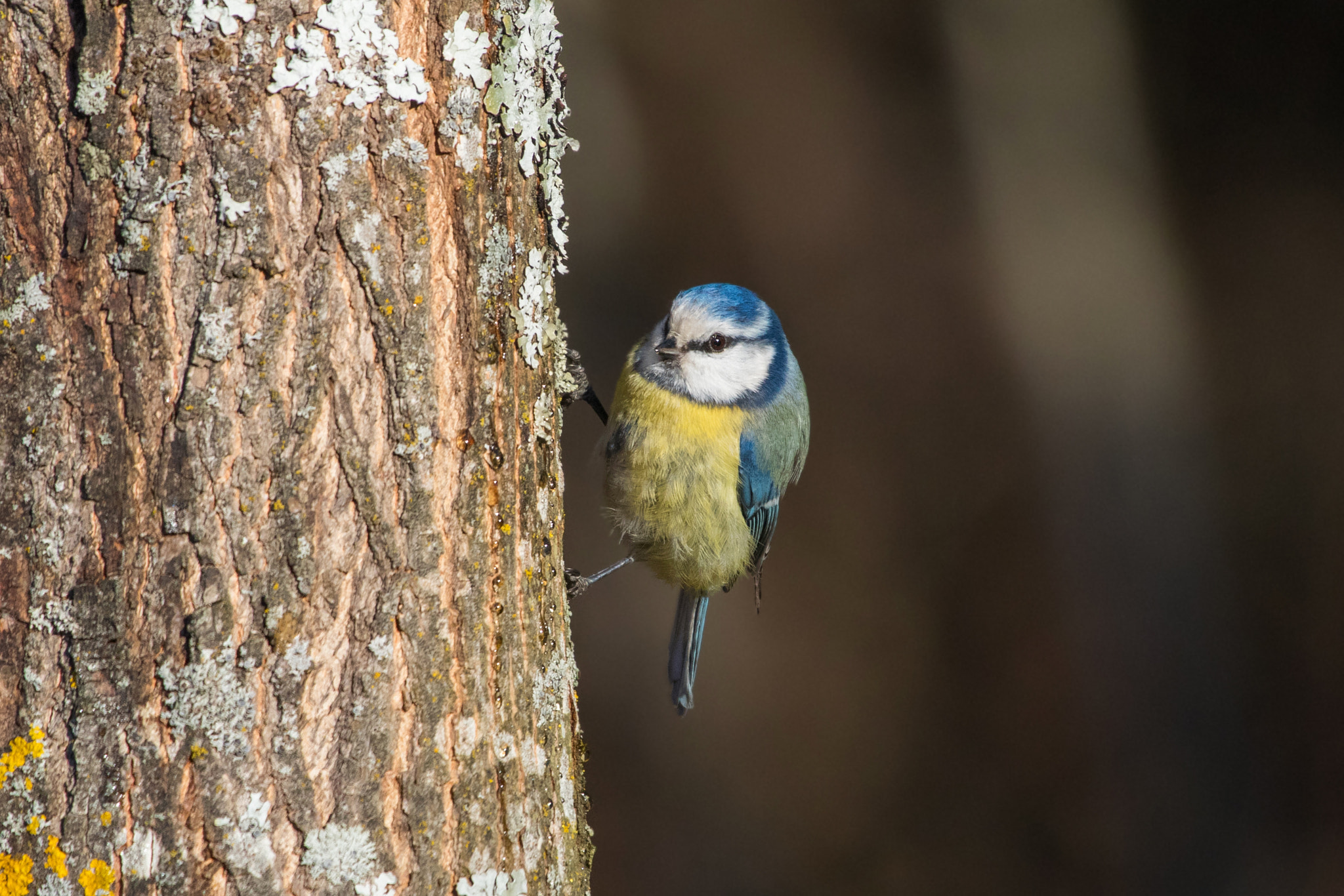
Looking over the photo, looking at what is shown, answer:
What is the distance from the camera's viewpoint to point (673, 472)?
2.30 m

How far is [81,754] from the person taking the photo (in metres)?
1.13

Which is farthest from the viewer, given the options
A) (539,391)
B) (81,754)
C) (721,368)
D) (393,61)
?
(721,368)

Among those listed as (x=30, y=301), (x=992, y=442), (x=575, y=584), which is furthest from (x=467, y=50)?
(x=992, y=442)

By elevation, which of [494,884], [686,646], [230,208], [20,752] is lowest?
[686,646]

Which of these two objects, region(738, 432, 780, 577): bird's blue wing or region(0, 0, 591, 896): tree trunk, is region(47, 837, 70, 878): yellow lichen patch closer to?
region(0, 0, 591, 896): tree trunk

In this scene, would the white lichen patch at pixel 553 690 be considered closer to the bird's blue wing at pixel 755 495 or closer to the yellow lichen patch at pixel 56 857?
the yellow lichen patch at pixel 56 857

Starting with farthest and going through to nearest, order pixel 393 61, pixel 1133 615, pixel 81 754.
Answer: pixel 1133 615, pixel 393 61, pixel 81 754

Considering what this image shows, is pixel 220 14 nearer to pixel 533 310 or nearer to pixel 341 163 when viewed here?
pixel 341 163

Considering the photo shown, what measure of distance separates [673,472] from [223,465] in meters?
1.26

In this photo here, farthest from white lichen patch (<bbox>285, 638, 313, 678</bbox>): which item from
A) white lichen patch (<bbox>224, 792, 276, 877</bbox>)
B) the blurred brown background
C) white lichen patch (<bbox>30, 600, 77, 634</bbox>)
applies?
the blurred brown background

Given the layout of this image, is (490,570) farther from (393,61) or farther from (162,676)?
(393,61)

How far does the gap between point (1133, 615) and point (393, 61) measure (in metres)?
3.58

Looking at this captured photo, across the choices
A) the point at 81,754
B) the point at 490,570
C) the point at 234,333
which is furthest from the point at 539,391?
the point at 81,754

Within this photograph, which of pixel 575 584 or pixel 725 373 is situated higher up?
pixel 725 373
